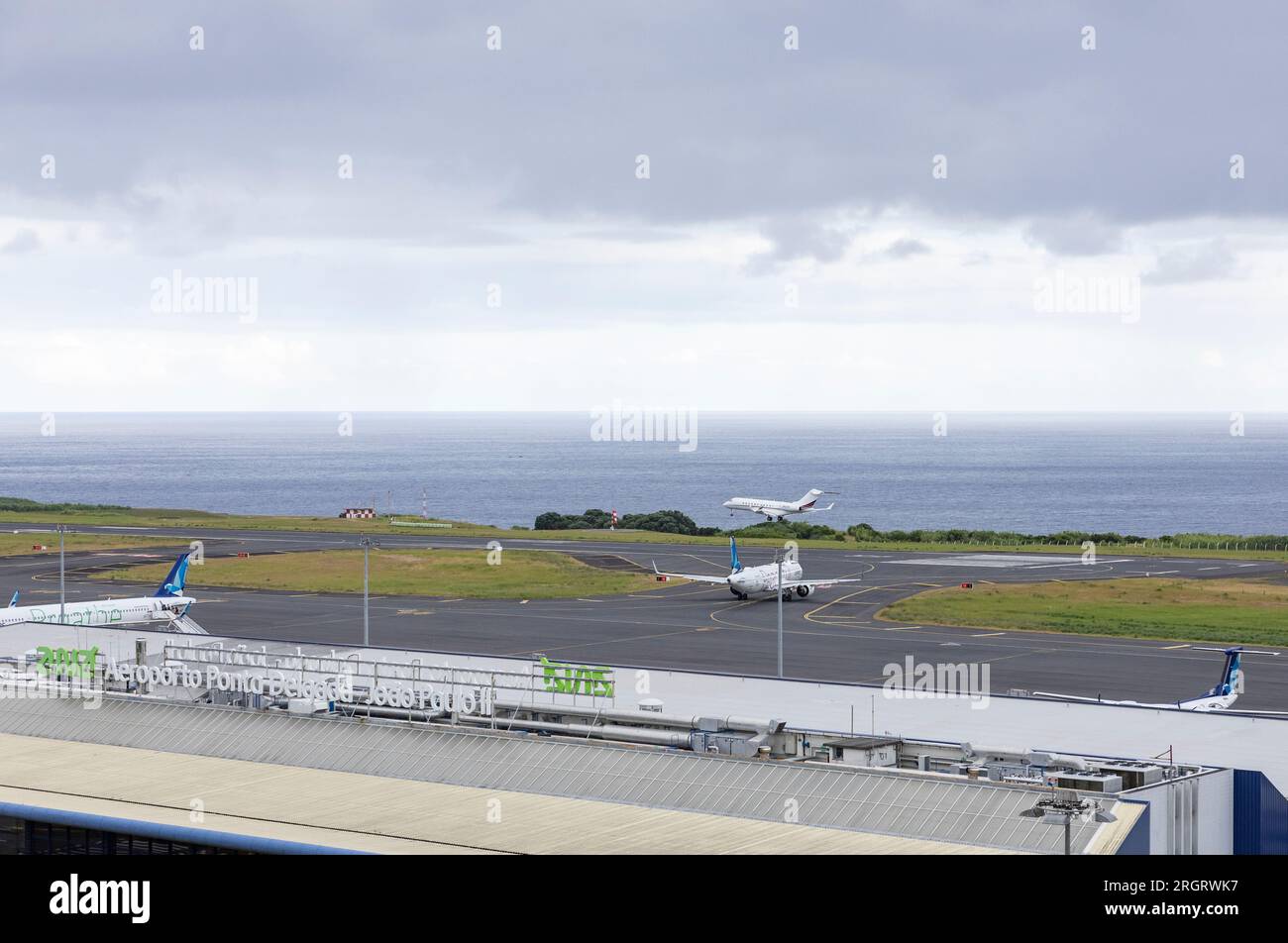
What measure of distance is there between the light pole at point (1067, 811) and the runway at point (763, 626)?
47.4 meters

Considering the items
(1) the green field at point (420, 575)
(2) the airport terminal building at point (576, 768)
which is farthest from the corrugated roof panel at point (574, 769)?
(1) the green field at point (420, 575)

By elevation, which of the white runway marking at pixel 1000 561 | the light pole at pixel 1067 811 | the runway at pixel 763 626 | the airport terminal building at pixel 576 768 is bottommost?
the runway at pixel 763 626

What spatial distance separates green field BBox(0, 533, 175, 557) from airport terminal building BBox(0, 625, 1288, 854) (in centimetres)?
12097

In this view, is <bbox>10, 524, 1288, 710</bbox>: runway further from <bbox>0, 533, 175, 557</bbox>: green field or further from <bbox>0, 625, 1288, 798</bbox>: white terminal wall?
<bbox>0, 625, 1288, 798</bbox>: white terminal wall

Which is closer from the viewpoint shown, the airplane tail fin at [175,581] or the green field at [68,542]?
the airplane tail fin at [175,581]

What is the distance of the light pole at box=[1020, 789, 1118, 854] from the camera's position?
1143 inches

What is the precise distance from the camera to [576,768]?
136 feet

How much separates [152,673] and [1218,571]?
112971 millimetres

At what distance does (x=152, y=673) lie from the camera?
52.9 m

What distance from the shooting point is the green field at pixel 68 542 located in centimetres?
16900

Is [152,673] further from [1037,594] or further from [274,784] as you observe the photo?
[1037,594]

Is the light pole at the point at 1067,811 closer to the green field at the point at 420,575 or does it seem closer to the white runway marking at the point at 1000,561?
the green field at the point at 420,575

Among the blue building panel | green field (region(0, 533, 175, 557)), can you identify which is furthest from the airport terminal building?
green field (region(0, 533, 175, 557))

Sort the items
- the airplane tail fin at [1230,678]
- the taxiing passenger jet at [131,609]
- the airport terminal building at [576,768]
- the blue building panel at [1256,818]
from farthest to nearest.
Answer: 1. the taxiing passenger jet at [131,609]
2. the airplane tail fin at [1230,678]
3. the blue building panel at [1256,818]
4. the airport terminal building at [576,768]
